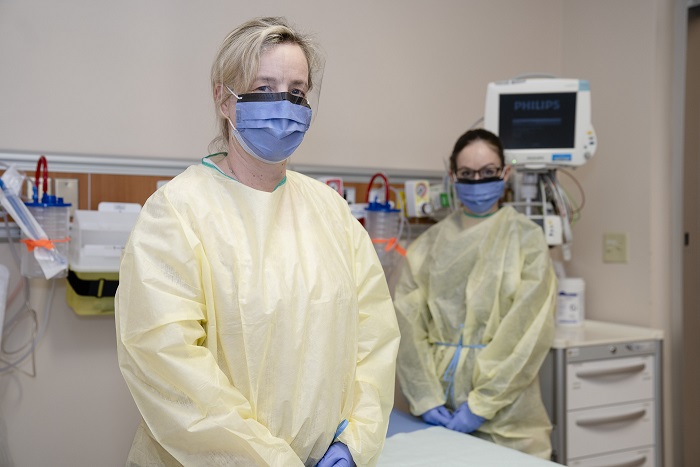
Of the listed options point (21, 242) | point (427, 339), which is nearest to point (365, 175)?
point (427, 339)

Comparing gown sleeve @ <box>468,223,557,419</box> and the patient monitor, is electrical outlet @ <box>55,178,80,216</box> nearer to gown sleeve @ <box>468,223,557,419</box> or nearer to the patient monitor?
gown sleeve @ <box>468,223,557,419</box>

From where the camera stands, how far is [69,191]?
205 centimetres

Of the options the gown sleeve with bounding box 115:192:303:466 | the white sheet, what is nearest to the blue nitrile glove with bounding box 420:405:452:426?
the white sheet

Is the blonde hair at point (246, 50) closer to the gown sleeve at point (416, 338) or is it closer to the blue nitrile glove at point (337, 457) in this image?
the blue nitrile glove at point (337, 457)

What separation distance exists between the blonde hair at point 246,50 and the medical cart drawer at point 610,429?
→ 1554mm

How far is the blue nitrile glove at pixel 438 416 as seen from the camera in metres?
2.09

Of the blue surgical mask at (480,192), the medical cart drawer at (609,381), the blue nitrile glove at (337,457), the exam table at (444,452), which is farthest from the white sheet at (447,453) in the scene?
the blue surgical mask at (480,192)

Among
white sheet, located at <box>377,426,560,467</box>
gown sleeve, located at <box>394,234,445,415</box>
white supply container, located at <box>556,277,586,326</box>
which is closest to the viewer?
white sheet, located at <box>377,426,560,467</box>

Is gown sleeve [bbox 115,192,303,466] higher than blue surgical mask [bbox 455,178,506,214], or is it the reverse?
blue surgical mask [bbox 455,178,506,214]

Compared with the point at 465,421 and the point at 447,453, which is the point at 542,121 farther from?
the point at 447,453

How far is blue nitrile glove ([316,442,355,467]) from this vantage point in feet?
4.38

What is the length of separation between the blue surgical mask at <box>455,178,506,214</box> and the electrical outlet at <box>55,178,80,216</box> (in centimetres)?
117

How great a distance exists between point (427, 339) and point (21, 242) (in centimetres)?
125

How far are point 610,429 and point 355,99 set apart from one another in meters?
1.47
